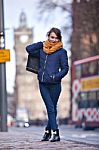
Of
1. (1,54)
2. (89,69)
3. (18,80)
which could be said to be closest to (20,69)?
(18,80)

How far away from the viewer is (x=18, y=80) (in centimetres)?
16575

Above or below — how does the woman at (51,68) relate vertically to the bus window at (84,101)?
below

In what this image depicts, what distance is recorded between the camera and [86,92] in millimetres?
34812

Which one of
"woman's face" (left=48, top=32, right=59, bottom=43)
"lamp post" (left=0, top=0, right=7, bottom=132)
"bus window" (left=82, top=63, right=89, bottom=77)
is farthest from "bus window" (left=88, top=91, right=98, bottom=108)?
"woman's face" (left=48, top=32, right=59, bottom=43)

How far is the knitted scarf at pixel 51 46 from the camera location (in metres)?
9.99

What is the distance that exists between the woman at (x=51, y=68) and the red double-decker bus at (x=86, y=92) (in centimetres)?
2333

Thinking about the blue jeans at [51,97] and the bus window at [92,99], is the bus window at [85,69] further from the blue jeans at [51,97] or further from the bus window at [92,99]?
the blue jeans at [51,97]

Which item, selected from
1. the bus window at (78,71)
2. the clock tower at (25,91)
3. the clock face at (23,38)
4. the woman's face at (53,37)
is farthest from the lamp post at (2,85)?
the clock face at (23,38)

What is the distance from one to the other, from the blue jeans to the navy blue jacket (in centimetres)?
13

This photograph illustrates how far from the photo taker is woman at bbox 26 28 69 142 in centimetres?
997

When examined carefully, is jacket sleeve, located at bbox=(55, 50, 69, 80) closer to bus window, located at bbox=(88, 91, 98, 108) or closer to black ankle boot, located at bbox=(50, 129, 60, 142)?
black ankle boot, located at bbox=(50, 129, 60, 142)

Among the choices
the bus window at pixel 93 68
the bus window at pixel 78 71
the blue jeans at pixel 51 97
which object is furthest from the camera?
the bus window at pixel 78 71

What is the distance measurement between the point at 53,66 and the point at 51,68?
0.18 ft

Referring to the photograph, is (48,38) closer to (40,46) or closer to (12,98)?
(40,46)
